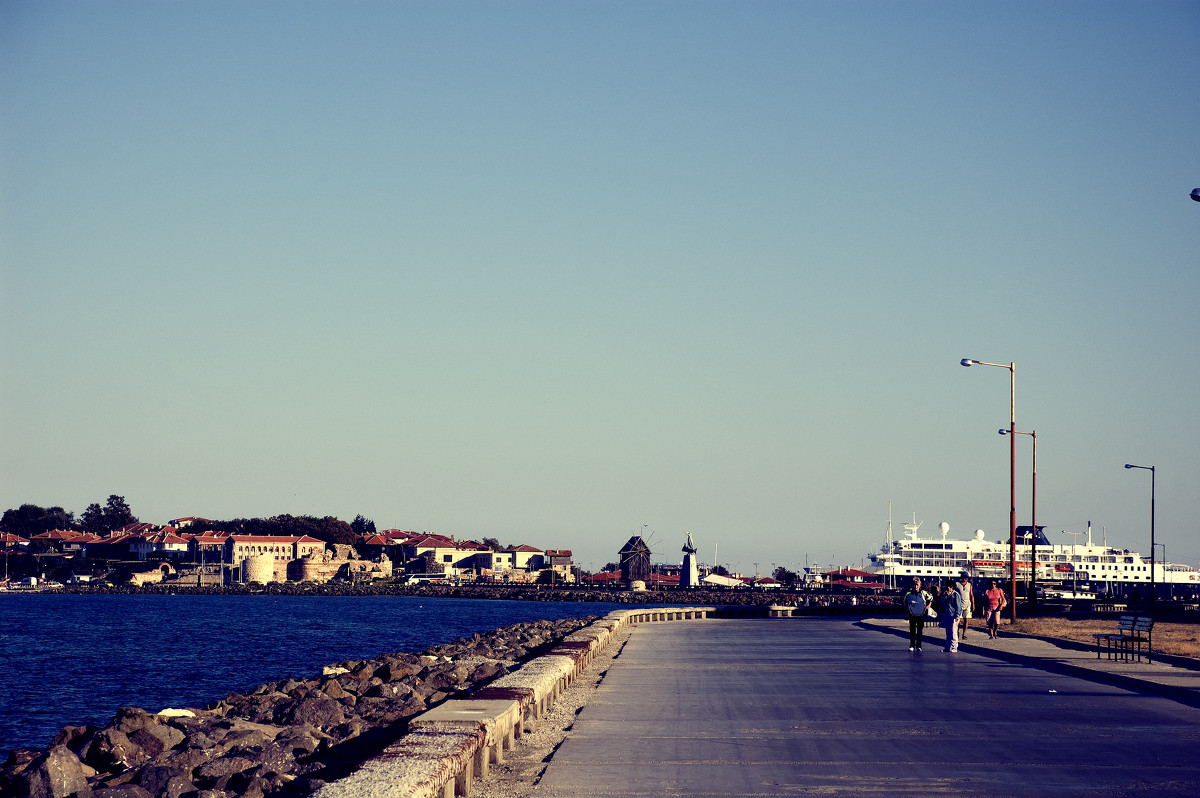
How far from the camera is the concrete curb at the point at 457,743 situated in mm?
8344

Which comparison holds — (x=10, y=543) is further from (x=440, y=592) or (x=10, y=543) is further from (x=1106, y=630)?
(x=1106, y=630)

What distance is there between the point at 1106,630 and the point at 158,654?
3870 cm

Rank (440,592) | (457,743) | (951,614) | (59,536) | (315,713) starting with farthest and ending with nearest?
(59,536) → (440,592) → (951,614) → (315,713) → (457,743)

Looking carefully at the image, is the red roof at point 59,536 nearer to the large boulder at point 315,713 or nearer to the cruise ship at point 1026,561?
the cruise ship at point 1026,561

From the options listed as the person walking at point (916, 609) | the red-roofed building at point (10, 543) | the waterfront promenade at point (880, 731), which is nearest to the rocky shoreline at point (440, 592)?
the red-roofed building at point (10, 543)

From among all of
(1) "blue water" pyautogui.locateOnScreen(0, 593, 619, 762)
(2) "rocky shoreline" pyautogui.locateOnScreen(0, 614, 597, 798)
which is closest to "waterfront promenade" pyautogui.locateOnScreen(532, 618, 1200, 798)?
(2) "rocky shoreline" pyautogui.locateOnScreen(0, 614, 597, 798)

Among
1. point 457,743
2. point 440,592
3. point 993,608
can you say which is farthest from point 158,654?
point 440,592

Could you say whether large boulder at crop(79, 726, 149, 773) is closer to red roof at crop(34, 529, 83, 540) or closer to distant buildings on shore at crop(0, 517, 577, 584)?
distant buildings on shore at crop(0, 517, 577, 584)

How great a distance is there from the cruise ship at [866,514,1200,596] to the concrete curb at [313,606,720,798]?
171939 mm

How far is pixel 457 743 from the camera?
9.81 meters

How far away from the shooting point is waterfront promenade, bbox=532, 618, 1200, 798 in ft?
34.4

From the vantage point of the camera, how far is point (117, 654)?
176ft

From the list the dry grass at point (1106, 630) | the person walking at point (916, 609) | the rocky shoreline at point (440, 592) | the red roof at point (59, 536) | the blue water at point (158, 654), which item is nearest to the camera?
the person walking at point (916, 609)

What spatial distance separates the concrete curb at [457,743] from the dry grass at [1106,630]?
1750cm
